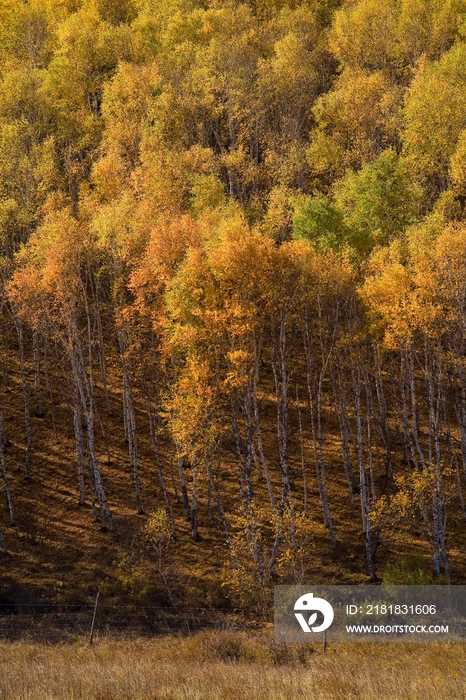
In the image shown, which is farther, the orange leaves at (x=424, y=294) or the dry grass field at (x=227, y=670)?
the orange leaves at (x=424, y=294)

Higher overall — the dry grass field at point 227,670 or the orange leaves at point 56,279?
the orange leaves at point 56,279

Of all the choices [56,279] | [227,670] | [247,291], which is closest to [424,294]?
[247,291]

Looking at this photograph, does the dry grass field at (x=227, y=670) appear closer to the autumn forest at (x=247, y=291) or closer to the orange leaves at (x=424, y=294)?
the autumn forest at (x=247, y=291)

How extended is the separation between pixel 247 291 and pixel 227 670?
644 inches

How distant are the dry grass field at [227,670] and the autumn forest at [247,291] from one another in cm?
486

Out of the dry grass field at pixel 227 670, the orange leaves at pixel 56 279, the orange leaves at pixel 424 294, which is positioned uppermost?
the orange leaves at pixel 56 279

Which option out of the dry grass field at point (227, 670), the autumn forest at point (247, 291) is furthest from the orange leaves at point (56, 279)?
the dry grass field at point (227, 670)

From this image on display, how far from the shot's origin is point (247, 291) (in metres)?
30.6

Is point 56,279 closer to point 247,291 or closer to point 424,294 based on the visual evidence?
point 247,291

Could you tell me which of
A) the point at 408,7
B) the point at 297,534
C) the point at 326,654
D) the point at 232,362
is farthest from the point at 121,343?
the point at 408,7

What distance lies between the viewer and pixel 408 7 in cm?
7231

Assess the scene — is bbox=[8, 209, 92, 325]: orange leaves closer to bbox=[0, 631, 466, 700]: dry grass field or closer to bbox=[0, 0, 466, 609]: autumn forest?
bbox=[0, 0, 466, 609]: autumn forest

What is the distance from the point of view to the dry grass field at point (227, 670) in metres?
15.8

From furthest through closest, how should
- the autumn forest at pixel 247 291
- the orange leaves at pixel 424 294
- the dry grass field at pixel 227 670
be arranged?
the autumn forest at pixel 247 291, the orange leaves at pixel 424 294, the dry grass field at pixel 227 670
